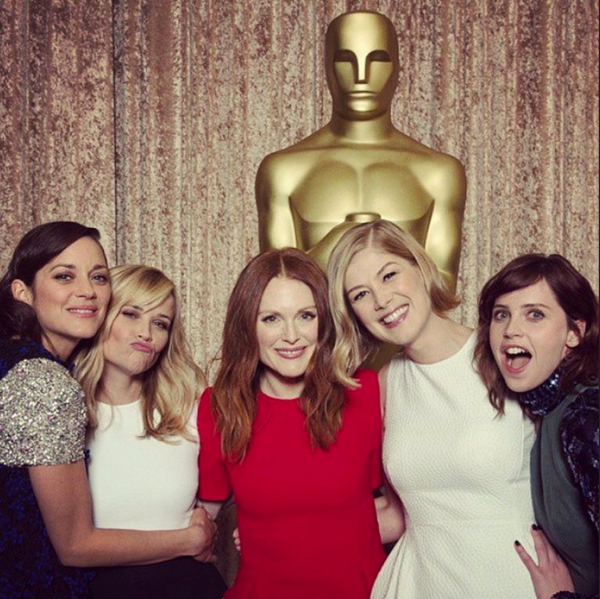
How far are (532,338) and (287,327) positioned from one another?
0.64m

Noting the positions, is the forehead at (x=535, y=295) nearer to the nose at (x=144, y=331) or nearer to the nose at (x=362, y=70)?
the nose at (x=144, y=331)

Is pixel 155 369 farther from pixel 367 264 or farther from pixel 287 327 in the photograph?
pixel 367 264

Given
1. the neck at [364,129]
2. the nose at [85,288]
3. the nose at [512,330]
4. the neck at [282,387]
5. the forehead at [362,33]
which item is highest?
the forehead at [362,33]

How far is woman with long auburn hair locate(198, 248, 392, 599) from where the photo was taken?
2258 mm

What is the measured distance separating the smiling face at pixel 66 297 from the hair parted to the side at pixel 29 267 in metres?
0.02

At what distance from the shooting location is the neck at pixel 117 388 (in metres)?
2.42

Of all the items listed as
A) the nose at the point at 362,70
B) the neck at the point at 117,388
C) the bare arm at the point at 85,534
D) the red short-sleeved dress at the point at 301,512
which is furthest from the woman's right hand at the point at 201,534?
the nose at the point at 362,70

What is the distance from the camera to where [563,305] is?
2119 mm

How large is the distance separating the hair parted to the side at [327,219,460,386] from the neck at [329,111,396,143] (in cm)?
86

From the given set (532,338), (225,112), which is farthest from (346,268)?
(225,112)

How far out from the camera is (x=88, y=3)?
→ 417cm

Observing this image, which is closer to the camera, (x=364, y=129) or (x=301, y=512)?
(x=301, y=512)

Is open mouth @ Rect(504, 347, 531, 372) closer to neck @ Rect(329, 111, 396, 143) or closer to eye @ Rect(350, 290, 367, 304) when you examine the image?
eye @ Rect(350, 290, 367, 304)

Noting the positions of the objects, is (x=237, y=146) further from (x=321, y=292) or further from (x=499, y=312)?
(x=499, y=312)
